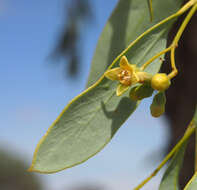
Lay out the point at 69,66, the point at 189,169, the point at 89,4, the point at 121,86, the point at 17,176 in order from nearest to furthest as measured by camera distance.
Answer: the point at 121,86
the point at 189,169
the point at 89,4
the point at 69,66
the point at 17,176

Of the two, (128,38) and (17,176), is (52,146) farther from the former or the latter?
(17,176)

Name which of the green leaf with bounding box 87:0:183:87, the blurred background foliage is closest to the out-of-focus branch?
the green leaf with bounding box 87:0:183:87

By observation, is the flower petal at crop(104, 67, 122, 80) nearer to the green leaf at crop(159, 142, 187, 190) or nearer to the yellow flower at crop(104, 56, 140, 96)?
the yellow flower at crop(104, 56, 140, 96)

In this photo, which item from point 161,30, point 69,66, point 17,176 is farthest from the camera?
point 17,176

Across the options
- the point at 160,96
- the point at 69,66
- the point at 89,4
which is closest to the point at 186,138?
the point at 160,96

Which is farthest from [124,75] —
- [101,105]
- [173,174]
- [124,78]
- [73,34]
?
[73,34]

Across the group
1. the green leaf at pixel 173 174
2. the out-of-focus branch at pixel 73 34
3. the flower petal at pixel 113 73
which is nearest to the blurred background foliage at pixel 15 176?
the out-of-focus branch at pixel 73 34

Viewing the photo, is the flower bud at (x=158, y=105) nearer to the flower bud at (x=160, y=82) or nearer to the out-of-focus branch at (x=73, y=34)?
the flower bud at (x=160, y=82)
